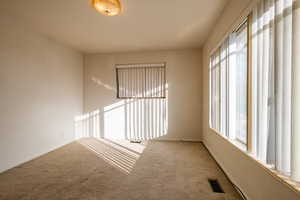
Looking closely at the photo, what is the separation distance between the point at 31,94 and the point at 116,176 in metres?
2.38

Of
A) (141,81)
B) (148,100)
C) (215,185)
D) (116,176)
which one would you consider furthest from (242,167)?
(141,81)

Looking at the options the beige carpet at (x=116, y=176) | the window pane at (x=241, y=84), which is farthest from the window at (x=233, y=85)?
the beige carpet at (x=116, y=176)

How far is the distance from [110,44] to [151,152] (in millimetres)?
2901

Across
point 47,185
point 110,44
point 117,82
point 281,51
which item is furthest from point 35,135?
point 281,51

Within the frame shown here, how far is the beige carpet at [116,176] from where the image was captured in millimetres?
1879

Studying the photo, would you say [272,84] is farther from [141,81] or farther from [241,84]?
[141,81]

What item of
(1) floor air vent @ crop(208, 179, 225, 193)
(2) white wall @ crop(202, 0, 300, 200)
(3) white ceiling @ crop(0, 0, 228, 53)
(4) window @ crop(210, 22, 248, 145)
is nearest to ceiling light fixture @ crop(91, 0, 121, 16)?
(3) white ceiling @ crop(0, 0, 228, 53)

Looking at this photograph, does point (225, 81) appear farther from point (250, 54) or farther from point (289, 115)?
point (289, 115)

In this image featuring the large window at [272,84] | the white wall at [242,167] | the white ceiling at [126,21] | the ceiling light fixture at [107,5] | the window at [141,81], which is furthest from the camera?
the window at [141,81]

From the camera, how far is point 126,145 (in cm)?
391

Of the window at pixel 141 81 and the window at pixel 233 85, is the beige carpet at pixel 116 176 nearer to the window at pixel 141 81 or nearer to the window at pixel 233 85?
the window at pixel 233 85

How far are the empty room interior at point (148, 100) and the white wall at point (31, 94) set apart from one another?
22mm

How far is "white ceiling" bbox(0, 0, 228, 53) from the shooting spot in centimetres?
224

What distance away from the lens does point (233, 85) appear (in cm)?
224
